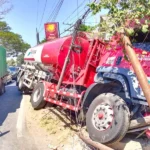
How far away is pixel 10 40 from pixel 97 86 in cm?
5854

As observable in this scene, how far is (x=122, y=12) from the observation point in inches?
139

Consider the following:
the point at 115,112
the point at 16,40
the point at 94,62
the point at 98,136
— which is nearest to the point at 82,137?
the point at 98,136

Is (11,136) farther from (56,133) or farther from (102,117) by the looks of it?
(102,117)

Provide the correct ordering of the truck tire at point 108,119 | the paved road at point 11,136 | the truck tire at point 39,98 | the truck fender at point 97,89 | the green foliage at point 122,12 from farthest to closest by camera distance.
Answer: the truck tire at point 39,98, the paved road at point 11,136, the truck fender at point 97,89, the truck tire at point 108,119, the green foliage at point 122,12

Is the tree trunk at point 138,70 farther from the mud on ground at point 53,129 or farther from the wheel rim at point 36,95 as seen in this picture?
the wheel rim at point 36,95

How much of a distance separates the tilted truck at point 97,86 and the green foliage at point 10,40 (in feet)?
150

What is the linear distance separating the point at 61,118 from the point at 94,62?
2.23 m

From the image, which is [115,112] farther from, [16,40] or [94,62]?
[16,40]

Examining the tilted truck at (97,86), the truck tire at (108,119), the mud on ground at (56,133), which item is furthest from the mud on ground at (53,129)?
the truck tire at (108,119)

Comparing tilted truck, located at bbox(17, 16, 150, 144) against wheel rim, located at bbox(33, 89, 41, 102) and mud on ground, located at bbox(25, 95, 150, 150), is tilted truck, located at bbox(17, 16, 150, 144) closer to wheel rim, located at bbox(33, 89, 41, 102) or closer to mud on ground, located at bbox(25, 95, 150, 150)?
wheel rim, located at bbox(33, 89, 41, 102)

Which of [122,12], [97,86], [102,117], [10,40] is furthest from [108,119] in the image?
[10,40]

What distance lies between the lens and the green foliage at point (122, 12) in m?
3.50

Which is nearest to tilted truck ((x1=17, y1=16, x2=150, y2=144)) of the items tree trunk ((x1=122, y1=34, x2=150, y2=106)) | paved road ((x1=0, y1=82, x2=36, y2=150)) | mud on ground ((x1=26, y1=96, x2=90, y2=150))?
tree trunk ((x1=122, y1=34, x2=150, y2=106))

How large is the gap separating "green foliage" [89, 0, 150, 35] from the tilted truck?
60 centimetres
